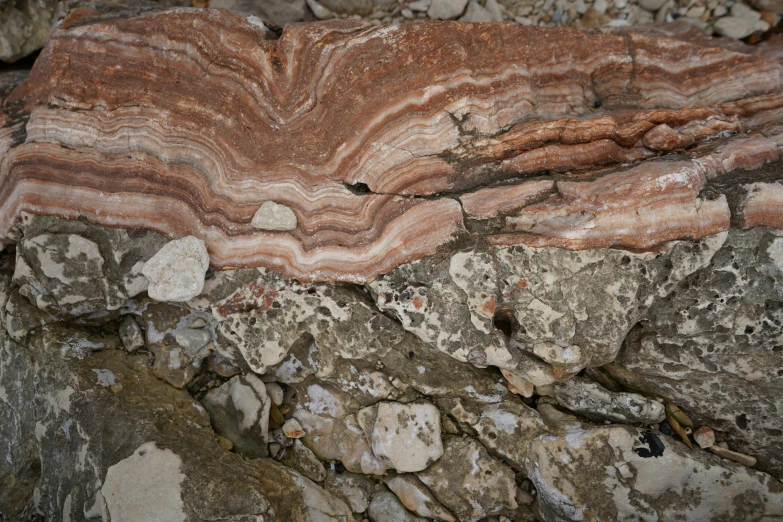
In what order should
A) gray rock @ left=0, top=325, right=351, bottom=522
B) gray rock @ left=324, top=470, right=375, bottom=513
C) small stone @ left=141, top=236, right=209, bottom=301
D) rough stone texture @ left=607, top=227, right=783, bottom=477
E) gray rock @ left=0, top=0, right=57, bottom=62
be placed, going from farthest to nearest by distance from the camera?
gray rock @ left=0, top=0, right=57, bottom=62
gray rock @ left=324, top=470, right=375, bottom=513
small stone @ left=141, top=236, right=209, bottom=301
gray rock @ left=0, top=325, right=351, bottom=522
rough stone texture @ left=607, top=227, right=783, bottom=477

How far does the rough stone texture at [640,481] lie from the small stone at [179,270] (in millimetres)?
2315

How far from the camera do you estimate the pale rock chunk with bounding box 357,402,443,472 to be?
9.91ft

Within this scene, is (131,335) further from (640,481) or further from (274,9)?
(640,481)

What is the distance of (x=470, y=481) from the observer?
9.82 ft

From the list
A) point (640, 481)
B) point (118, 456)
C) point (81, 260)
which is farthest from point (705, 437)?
point (81, 260)

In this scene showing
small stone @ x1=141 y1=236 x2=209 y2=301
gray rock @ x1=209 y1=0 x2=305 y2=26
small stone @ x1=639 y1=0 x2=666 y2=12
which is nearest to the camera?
small stone @ x1=141 y1=236 x2=209 y2=301

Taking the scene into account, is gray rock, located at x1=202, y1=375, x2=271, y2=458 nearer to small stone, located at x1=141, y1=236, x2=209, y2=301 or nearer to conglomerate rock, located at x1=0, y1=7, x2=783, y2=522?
conglomerate rock, located at x1=0, y1=7, x2=783, y2=522

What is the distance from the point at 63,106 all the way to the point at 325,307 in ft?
6.99

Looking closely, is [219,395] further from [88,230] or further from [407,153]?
[407,153]

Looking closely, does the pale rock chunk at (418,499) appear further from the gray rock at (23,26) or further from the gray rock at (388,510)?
the gray rock at (23,26)

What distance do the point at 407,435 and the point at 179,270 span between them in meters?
1.74

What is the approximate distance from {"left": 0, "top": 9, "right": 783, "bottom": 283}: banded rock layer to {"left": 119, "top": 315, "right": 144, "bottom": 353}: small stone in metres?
0.70

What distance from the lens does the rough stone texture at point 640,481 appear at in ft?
8.69

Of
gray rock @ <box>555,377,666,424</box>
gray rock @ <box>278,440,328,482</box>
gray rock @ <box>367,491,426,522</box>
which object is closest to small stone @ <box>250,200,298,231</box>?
gray rock @ <box>278,440,328,482</box>
